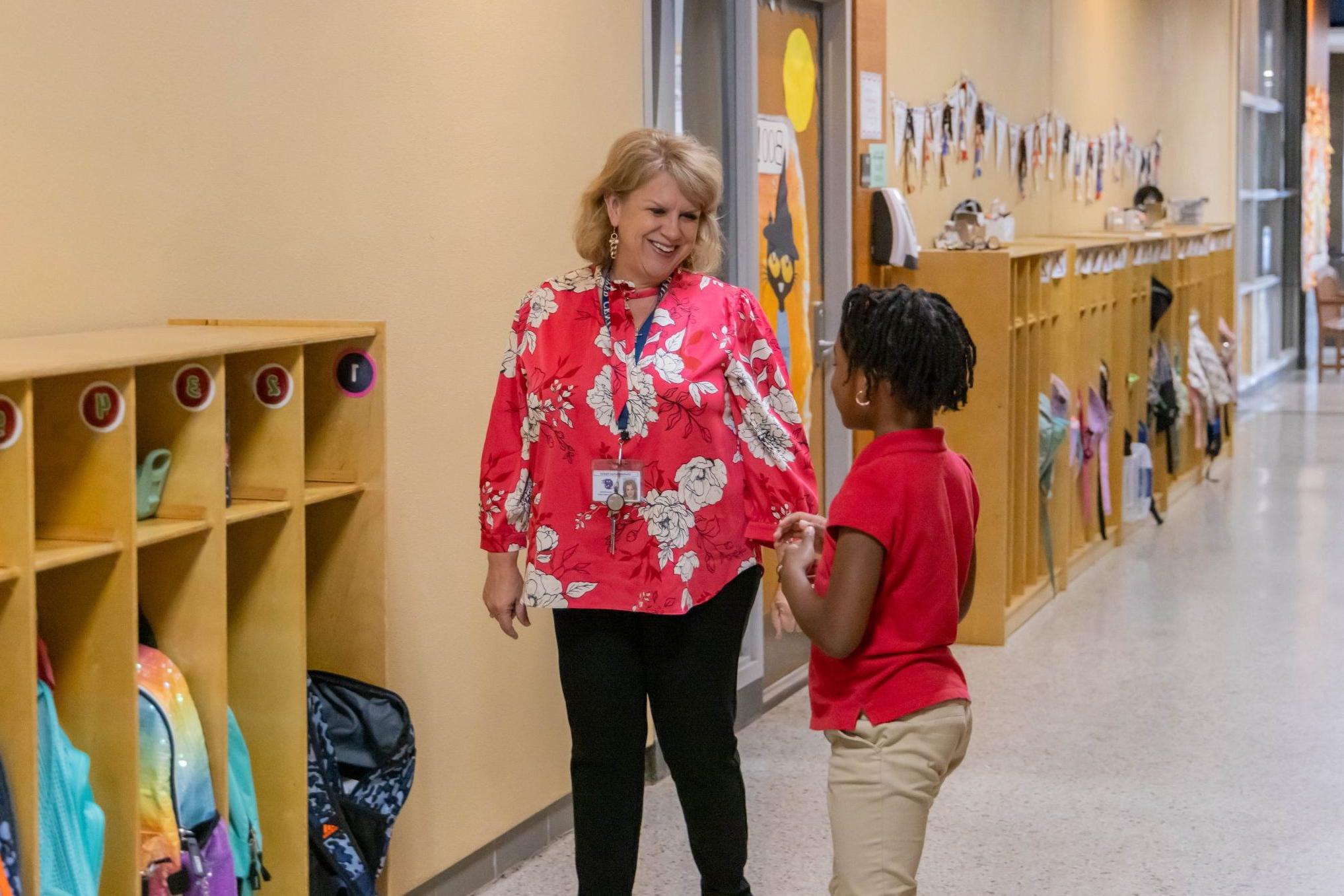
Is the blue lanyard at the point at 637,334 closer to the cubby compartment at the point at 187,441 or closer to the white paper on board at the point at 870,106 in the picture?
the cubby compartment at the point at 187,441

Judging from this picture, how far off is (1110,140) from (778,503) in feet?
24.3

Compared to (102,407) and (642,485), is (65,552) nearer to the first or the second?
(102,407)

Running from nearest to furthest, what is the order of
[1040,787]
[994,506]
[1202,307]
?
[1040,787] → [994,506] → [1202,307]

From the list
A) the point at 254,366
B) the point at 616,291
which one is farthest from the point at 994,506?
the point at 254,366

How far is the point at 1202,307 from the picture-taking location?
30.4 feet

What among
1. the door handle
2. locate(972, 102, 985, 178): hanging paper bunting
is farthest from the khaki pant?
locate(972, 102, 985, 178): hanging paper bunting

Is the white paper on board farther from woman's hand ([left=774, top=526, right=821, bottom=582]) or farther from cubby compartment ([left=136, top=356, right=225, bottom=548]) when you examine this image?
cubby compartment ([left=136, top=356, right=225, bottom=548])

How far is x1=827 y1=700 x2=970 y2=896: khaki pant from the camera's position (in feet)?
7.22

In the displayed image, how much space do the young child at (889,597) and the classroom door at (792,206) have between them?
231 centimetres

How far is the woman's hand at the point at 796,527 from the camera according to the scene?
223cm

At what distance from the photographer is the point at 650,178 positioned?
2.59 m

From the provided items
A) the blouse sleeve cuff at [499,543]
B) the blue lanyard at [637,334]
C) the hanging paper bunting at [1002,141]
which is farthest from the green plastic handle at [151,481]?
the hanging paper bunting at [1002,141]

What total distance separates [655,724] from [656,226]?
85cm

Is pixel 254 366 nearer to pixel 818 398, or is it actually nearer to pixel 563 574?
pixel 563 574
